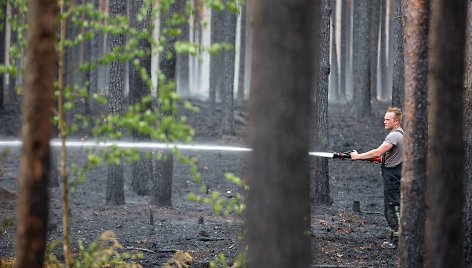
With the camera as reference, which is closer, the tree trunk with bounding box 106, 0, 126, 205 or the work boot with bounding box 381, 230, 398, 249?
the work boot with bounding box 381, 230, 398, 249

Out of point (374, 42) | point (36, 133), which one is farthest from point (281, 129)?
point (374, 42)

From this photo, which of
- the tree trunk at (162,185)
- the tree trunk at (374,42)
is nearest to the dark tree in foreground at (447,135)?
the tree trunk at (162,185)

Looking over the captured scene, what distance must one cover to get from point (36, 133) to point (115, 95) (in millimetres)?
9473

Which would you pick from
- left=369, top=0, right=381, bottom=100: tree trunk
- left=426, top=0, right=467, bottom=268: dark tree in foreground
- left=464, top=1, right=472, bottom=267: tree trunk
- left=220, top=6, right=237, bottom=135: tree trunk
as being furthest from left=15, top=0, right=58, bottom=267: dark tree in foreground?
left=369, top=0, right=381, bottom=100: tree trunk

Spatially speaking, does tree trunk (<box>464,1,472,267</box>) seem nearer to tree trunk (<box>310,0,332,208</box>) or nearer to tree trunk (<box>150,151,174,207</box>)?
tree trunk (<box>310,0,332,208</box>)

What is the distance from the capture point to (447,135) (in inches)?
329

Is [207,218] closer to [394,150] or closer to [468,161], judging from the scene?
[394,150]

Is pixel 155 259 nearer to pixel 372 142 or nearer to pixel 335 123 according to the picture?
pixel 372 142

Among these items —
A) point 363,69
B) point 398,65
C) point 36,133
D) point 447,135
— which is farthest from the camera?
point 363,69

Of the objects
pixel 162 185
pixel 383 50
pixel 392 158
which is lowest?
pixel 162 185

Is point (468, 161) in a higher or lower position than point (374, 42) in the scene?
lower

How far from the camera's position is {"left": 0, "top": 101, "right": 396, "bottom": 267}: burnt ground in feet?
38.1

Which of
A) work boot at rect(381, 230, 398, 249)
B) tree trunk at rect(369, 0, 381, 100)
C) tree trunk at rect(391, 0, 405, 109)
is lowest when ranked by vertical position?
work boot at rect(381, 230, 398, 249)

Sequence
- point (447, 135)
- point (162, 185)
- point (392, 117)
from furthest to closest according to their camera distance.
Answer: point (162, 185), point (392, 117), point (447, 135)
